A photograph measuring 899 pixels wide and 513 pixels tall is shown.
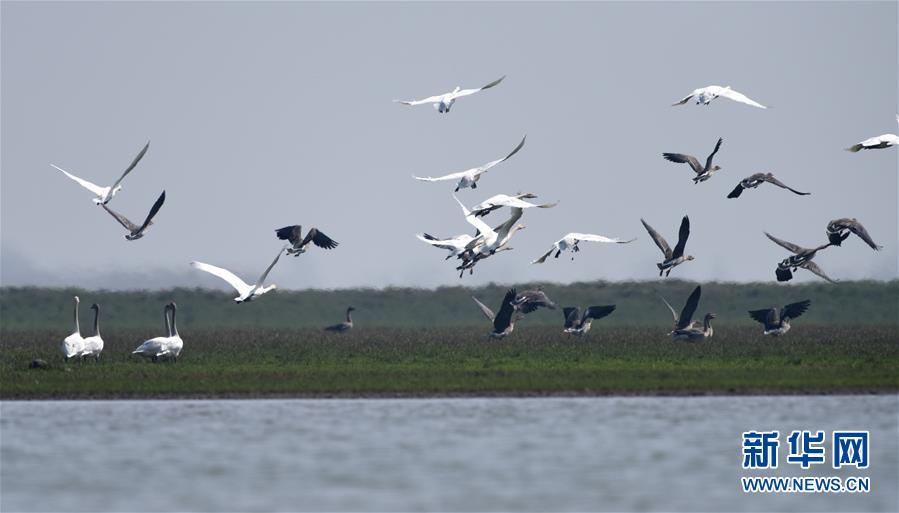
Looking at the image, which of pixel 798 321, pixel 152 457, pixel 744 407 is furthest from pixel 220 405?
pixel 798 321

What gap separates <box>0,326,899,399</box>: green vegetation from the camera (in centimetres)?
3422

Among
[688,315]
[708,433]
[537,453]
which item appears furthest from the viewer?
[688,315]

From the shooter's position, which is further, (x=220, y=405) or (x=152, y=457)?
(x=220, y=405)

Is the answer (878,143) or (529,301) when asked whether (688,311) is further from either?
(878,143)

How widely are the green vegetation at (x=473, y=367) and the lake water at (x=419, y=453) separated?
1.11 m

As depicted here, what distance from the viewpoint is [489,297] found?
71.8 m

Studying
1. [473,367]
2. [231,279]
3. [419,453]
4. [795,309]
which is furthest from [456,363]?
[419,453]

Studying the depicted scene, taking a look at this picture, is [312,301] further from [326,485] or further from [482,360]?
[326,485]

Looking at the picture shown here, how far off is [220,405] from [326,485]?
942 cm

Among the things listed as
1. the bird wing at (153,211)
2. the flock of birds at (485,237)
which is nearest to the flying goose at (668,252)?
the flock of birds at (485,237)

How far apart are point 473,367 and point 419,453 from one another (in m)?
12.0

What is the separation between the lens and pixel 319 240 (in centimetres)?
4088

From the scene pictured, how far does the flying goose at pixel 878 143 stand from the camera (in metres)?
33.6

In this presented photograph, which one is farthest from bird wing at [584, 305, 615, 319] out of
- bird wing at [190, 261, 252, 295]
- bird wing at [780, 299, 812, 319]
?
bird wing at [190, 261, 252, 295]
